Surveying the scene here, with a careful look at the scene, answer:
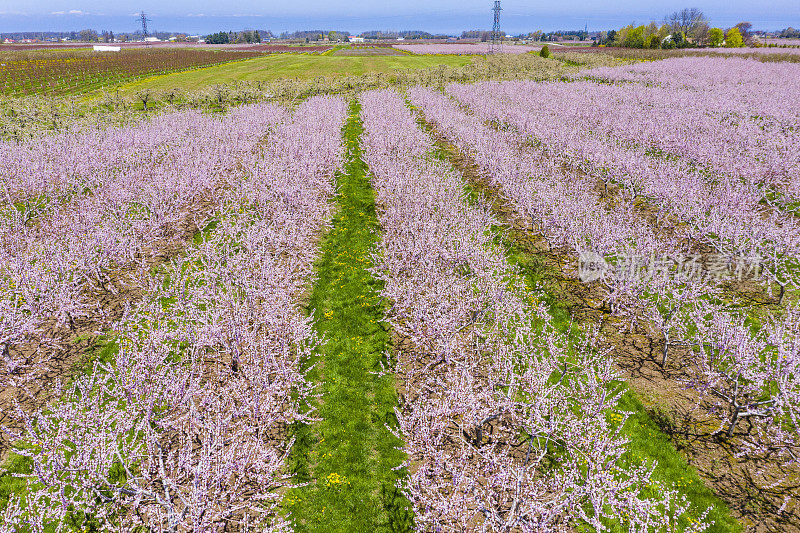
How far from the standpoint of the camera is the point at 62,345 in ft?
33.4

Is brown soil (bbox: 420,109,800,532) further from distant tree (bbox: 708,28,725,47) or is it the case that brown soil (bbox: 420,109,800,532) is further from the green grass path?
distant tree (bbox: 708,28,725,47)

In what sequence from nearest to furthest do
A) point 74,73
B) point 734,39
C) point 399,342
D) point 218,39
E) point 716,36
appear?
point 399,342 → point 74,73 → point 734,39 → point 716,36 → point 218,39

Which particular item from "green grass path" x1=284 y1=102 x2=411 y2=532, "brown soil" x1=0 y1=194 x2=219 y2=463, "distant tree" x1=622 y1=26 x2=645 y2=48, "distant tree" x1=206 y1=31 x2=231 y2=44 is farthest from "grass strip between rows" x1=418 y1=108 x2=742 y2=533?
"distant tree" x1=206 y1=31 x2=231 y2=44

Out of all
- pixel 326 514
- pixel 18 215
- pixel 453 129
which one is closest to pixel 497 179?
pixel 453 129

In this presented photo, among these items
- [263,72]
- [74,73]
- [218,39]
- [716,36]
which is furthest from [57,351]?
[218,39]

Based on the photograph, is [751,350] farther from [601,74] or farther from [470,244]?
[601,74]

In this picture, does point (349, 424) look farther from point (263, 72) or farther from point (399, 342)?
point (263, 72)

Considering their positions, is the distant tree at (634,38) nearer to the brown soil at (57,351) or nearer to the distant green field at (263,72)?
the distant green field at (263,72)

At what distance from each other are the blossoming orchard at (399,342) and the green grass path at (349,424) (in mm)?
54

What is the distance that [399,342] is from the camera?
1068cm

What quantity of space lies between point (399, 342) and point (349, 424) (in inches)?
112

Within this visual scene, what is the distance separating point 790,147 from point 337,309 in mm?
26162

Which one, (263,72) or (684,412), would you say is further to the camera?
(263,72)

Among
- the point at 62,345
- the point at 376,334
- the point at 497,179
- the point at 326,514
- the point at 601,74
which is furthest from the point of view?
the point at 601,74
